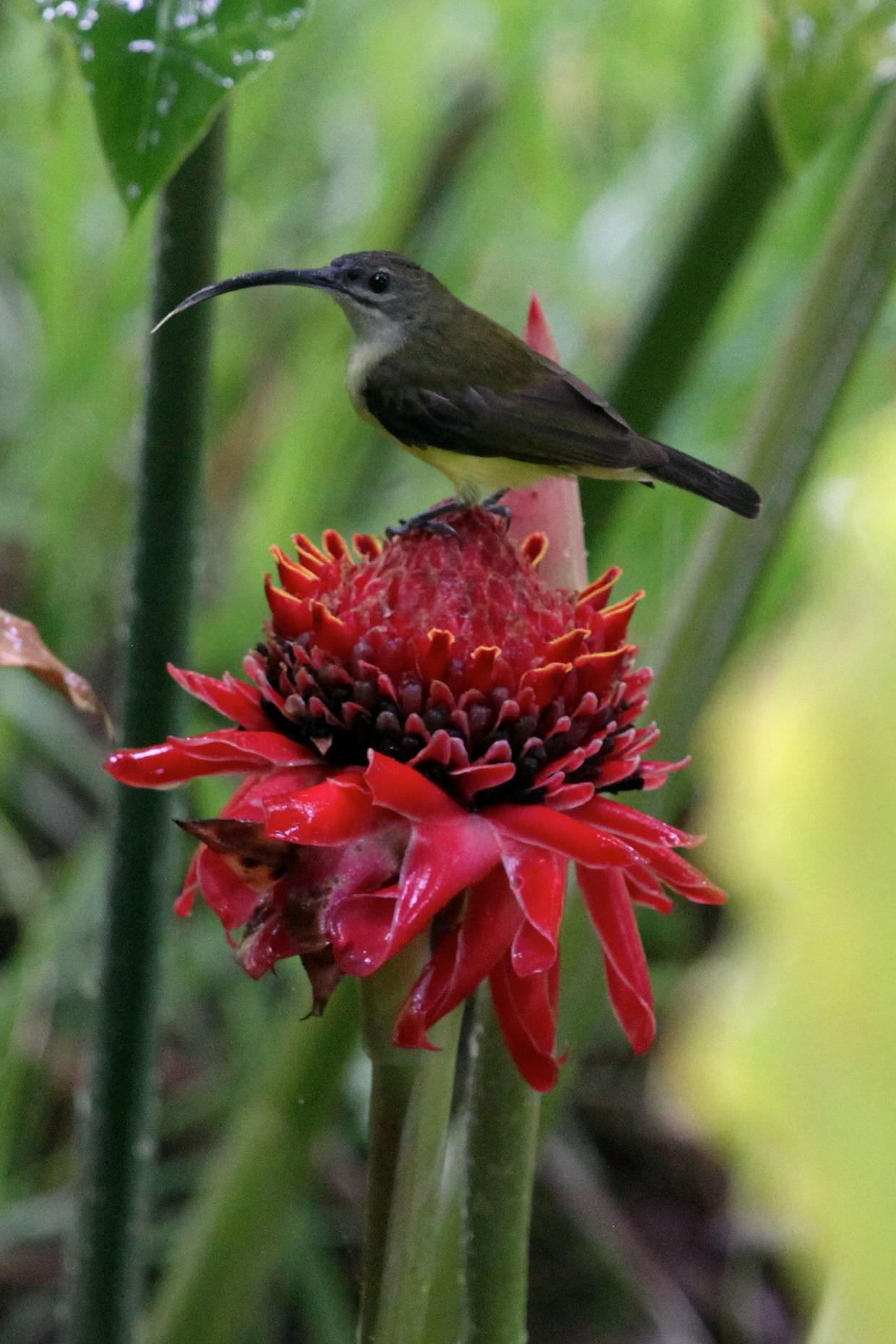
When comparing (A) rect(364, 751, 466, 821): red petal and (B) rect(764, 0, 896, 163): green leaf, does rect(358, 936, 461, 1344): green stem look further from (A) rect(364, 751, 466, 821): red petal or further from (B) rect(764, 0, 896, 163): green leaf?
(B) rect(764, 0, 896, 163): green leaf

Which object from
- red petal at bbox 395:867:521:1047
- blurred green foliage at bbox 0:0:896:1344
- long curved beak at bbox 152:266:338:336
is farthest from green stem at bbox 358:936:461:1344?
blurred green foliage at bbox 0:0:896:1344

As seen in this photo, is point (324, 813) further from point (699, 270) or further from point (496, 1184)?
point (699, 270)

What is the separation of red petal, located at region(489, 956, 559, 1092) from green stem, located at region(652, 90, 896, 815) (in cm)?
10

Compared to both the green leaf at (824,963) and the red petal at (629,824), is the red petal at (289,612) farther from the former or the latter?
the green leaf at (824,963)

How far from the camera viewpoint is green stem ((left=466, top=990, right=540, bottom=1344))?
21 centimetres

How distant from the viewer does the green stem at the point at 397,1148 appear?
0.19 meters

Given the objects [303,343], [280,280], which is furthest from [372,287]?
[303,343]

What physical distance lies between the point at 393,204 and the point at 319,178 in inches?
3.4

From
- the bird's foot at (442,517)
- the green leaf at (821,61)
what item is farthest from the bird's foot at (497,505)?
the green leaf at (821,61)

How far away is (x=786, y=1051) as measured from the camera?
4cm

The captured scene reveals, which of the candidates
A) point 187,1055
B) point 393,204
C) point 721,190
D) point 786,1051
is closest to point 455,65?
point 393,204

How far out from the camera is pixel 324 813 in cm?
18

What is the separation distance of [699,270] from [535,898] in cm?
23

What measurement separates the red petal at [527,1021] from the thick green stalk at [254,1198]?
12 cm
